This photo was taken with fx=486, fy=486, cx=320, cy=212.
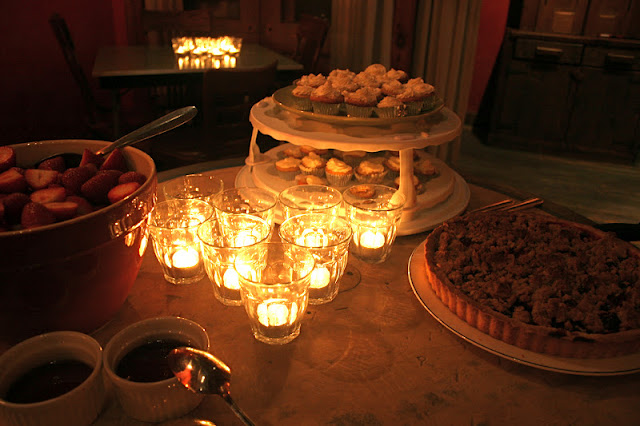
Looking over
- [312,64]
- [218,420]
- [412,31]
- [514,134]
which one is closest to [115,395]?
[218,420]

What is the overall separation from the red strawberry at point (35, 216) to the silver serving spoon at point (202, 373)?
10.3 inches

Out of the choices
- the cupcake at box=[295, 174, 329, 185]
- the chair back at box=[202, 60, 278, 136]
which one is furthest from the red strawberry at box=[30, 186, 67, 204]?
the chair back at box=[202, 60, 278, 136]

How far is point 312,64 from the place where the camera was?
360 cm

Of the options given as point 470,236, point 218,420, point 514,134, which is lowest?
point 514,134

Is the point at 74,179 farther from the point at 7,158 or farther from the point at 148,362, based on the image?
the point at 148,362

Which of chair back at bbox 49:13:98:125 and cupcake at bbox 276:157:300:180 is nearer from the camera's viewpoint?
cupcake at bbox 276:157:300:180

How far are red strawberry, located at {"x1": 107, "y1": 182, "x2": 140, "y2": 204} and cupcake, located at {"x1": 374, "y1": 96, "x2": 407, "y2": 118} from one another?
2.06ft

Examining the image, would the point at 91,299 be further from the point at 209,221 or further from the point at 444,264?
the point at 444,264

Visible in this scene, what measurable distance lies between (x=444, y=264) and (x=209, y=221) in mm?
435

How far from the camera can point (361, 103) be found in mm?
1203

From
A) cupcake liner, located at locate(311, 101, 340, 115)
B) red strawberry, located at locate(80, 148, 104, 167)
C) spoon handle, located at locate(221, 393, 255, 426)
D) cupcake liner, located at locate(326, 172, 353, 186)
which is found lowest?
spoon handle, located at locate(221, 393, 255, 426)

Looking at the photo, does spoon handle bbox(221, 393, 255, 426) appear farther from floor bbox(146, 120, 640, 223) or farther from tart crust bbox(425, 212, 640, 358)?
floor bbox(146, 120, 640, 223)

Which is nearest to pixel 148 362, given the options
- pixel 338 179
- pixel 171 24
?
pixel 338 179

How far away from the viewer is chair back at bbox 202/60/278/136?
7.44 ft
